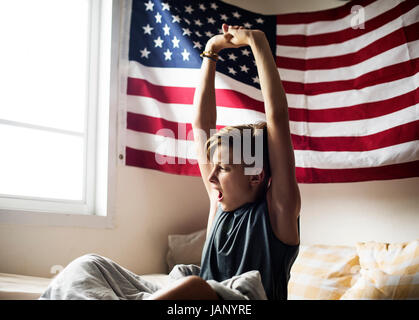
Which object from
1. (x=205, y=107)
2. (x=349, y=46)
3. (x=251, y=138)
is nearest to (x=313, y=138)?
(x=349, y=46)

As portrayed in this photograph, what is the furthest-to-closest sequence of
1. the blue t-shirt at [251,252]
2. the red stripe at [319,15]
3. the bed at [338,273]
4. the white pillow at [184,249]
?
1. the red stripe at [319,15]
2. the white pillow at [184,249]
3. the bed at [338,273]
4. the blue t-shirt at [251,252]

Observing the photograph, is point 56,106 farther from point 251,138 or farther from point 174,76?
point 251,138

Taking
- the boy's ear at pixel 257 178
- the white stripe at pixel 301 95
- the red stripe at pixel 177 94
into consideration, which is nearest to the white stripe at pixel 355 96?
the white stripe at pixel 301 95

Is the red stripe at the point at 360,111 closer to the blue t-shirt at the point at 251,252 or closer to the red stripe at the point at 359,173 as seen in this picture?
the red stripe at the point at 359,173

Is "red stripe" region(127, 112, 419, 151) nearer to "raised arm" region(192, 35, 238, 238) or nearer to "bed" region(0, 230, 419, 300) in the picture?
"bed" region(0, 230, 419, 300)

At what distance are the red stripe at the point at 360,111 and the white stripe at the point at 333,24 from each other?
408 mm

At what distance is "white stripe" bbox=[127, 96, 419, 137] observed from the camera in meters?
1.85

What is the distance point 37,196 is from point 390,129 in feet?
4.67

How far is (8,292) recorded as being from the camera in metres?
1.08

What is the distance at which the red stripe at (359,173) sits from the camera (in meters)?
1.73

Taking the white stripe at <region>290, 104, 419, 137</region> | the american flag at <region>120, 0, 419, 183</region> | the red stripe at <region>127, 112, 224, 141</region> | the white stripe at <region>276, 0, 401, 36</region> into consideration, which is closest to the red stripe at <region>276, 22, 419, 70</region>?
the american flag at <region>120, 0, 419, 183</region>

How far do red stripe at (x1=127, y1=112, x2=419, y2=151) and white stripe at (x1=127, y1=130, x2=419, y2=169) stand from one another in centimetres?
2

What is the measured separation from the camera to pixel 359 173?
186cm
